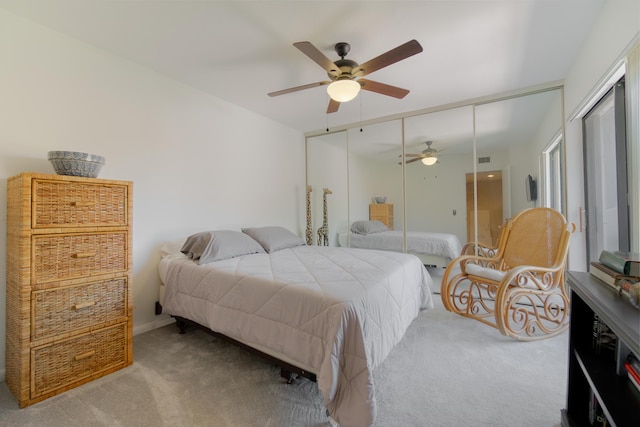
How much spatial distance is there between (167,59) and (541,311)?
4.50 metres

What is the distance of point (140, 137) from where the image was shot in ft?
8.05

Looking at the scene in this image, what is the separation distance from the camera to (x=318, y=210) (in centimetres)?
452

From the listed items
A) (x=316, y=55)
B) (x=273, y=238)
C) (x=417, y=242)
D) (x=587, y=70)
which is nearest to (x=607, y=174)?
(x=587, y=70)

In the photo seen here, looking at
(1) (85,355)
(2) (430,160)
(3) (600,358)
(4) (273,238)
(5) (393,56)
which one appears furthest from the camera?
(2) (430,160)

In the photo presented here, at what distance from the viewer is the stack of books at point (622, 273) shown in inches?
35.8

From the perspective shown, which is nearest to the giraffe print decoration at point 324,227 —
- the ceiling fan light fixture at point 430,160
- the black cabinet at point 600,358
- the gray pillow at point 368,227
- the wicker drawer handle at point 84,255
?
the gray pillow at point 368,227

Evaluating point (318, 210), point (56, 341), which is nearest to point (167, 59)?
point (56, 341)

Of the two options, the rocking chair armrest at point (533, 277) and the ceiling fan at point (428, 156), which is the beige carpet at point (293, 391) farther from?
the ceiling fan at point (428, 156)

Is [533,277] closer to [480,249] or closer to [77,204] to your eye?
[480,249]

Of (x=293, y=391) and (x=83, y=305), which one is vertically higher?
(x=83, y=305)

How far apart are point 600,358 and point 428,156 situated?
2959 millimetres

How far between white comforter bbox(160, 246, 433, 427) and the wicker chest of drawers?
1.60 ft

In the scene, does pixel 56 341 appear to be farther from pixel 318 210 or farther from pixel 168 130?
pixel 318 210

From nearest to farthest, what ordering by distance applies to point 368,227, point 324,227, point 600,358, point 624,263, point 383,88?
point 624,263
point 600,358
point 383,88
point 368,227
point 324,227
